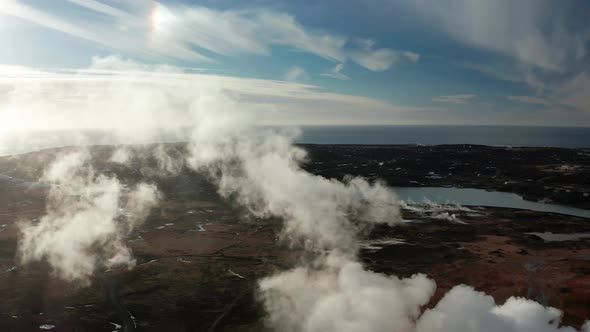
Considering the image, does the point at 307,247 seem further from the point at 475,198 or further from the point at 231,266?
the point at 475,198

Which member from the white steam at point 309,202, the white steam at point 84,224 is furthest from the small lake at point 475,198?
the white steam at point 84,224

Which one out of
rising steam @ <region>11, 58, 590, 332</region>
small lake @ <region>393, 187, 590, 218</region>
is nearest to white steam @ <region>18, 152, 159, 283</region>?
rising steam @ <region>11, 58, 590, 332</region>

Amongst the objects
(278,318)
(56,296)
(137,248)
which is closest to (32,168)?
(137,248)

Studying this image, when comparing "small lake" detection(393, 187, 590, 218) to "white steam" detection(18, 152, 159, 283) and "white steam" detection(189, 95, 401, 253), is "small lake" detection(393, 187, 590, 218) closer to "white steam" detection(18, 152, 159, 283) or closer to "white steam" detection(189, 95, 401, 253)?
"white steam" detection(189, 95, 401, 253)

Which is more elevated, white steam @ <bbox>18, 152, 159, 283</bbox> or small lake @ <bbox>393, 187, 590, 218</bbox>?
small lake @ <bbox>393, 187, 590, 218</bbox>

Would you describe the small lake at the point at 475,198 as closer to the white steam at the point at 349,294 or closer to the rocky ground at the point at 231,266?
the rocky ground at the point at 231,266

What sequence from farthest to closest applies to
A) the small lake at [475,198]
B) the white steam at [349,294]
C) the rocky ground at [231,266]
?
1. the small lake at [475,198]
2. the rocky ground at [231,266]
3. the white steam at [349,294]

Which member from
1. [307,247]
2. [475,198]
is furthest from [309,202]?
[475,198]
